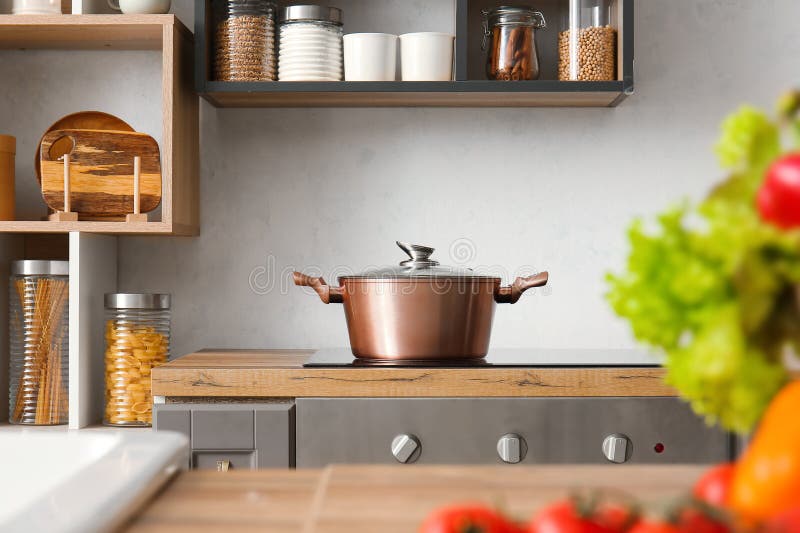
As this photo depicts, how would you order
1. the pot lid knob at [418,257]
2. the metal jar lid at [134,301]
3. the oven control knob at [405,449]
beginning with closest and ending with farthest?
1. the oven control knob at [405,449]
2. the pot lid knob at [418,257]
3. the metal jar lid at [134,301]

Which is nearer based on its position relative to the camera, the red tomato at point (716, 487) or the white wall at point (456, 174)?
the red tomato at point (716, 487)

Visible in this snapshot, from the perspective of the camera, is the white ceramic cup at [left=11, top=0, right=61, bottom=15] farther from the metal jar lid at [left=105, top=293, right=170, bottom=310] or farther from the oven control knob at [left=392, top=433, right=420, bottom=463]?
the oven control knob at [left=392, top=433, right=420, bottom=463]

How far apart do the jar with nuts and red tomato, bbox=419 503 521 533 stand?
1.59 metres

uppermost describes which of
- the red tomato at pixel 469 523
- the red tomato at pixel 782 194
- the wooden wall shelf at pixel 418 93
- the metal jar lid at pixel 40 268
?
the wooden wall shelf at pixel 418 93

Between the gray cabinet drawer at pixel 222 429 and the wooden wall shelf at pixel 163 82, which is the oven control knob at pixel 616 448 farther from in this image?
the wooden wall shelf at pixel 163 82

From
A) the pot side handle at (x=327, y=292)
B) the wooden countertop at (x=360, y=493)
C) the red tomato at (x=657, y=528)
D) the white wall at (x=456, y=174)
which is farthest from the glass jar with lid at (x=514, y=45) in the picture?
the red tomato at (x=657, y=528)

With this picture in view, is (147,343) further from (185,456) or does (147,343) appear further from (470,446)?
(185,456)

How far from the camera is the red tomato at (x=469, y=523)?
0.42 meters

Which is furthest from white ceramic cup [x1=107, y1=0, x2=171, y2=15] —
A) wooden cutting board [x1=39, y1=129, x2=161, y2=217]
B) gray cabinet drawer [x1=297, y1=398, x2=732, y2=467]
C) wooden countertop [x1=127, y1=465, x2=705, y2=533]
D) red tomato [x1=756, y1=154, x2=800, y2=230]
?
red tomato [x1=756, y1=154, x2=800, y2=230]

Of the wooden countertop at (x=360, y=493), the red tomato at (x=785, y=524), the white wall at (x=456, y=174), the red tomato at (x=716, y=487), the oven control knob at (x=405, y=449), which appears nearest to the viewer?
the red tomato at (x=785, y=524)

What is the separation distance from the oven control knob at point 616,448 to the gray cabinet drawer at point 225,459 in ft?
2.10

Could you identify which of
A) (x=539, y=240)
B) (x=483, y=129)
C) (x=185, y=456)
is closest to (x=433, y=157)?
(x=483, y=129)

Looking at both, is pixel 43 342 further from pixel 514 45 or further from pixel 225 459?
pixel 514 45

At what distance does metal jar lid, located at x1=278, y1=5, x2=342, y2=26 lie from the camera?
1892 millimetres
